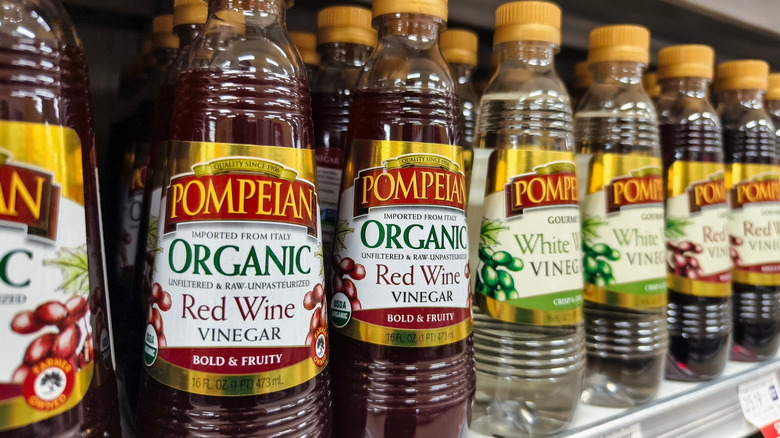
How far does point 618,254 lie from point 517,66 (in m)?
0.34

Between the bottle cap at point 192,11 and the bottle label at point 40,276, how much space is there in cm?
28

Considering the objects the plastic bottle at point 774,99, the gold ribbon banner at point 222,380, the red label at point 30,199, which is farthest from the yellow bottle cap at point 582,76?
the red label at point 30,199

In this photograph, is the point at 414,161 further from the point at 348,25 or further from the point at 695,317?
the point at 695,317

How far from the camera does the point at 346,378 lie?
64cm

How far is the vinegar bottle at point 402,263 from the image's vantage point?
62 centimetres

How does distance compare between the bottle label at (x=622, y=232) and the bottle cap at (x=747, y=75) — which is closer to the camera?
the bottle label at (x=622, y=232)

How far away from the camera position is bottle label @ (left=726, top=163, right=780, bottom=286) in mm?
1171

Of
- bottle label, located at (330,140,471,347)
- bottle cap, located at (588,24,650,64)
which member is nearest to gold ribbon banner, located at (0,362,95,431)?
bottle label, located at (330,140,471,347)

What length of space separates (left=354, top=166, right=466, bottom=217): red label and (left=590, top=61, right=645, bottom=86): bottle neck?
50 centimetres

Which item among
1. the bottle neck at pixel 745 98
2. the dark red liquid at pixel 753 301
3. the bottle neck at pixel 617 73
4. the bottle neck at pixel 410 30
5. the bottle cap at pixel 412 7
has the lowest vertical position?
the dark red liquid at pixel 753 301

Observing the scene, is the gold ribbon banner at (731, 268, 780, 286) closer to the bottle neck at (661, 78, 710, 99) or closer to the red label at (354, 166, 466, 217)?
the bottle neck at (661, 78, 710, 99)

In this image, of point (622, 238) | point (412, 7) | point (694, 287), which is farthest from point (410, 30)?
point (694, 287)

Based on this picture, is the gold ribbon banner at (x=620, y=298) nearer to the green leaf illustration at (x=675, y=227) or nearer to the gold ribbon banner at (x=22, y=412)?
the green leaf illustration at (x=675, y=227)

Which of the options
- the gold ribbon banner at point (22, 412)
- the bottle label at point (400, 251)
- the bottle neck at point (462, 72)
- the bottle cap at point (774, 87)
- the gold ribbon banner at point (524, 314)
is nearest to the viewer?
the gold ribbon banner at point (22, 412)
